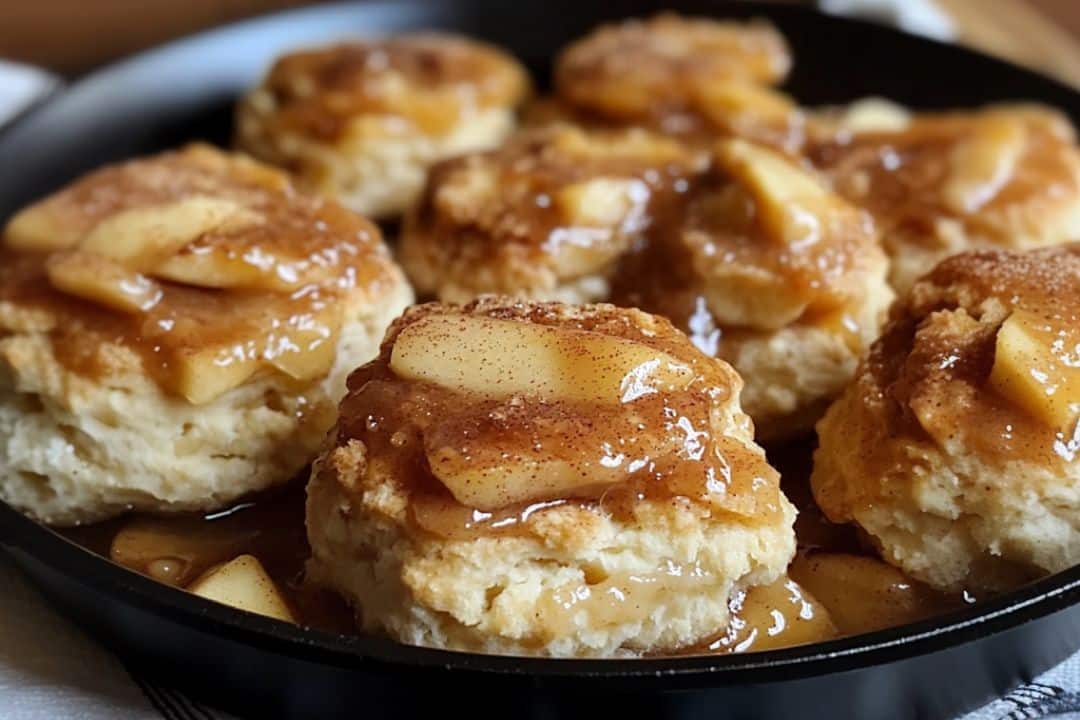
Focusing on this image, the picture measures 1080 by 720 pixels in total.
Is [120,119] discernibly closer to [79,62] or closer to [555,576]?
[79,62]

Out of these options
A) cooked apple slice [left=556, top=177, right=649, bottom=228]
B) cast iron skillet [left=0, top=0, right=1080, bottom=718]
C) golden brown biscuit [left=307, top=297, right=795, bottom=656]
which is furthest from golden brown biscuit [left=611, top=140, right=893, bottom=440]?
cast iron skillet [left=0, top=0, right=1080, bottom=718]

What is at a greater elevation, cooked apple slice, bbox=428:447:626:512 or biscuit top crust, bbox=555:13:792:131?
cooked apple slice, bbox=428:447:626:512

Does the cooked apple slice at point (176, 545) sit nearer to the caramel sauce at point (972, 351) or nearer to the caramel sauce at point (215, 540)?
the caramel sauce at point (215, 540)

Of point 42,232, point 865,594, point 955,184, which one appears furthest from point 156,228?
point 955,184

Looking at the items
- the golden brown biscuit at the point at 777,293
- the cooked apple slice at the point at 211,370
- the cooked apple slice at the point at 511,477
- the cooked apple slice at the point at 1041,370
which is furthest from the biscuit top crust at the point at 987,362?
the cooked apple slice at the point at 211,370

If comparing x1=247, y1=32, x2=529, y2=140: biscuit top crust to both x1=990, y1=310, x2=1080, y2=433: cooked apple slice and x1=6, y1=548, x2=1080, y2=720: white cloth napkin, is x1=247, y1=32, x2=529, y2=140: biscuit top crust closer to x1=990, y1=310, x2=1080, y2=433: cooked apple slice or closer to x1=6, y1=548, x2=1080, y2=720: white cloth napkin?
x1=6, y1=548, x2=1080, y2=720: white cloth napkin

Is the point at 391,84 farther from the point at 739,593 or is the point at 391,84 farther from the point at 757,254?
the point at 739,593

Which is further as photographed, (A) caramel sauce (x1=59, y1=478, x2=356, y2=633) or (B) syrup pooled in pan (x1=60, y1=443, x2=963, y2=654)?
→ (A) caramel sauce (x1=59, y1=478, x2=356, y2=633)
